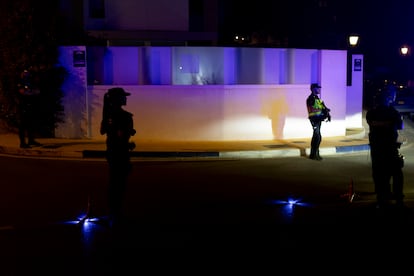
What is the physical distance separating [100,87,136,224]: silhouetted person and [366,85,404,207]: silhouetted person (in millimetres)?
3390

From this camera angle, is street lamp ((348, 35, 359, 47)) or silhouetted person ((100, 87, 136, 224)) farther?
street lamp ((348, 35, 359, 47))

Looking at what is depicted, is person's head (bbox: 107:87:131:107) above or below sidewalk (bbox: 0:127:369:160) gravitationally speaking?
above

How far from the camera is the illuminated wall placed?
17.4m

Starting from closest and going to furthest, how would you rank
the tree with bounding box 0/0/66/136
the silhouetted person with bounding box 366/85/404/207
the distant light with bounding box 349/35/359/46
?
the silhouetted person with bounding box 366/85/404/207, the tree with bounding box 0/0/66/136, the distant light with bounding box 349/35/359/46

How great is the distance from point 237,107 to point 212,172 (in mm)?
5061

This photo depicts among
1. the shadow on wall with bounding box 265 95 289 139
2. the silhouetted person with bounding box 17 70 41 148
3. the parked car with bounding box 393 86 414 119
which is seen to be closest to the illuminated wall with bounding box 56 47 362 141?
the shadow on wall with bounding box 265 95 289 139

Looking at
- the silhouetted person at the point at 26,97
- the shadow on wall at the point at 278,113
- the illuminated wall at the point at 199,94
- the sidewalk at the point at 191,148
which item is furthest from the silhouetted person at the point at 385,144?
the silhouetted person at the point at 26,97

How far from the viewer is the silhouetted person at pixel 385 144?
28.3 ft

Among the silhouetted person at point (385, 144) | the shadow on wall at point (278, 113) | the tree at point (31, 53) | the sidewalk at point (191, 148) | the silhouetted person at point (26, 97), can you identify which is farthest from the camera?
the shadow on wall at point (278, 113)

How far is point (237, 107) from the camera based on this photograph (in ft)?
57.3

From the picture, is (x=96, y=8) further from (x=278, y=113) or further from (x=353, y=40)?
(x=278, y=113)

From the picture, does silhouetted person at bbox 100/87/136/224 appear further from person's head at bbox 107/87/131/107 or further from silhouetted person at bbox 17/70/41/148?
silhouetted person at bbox 17/70/41/148

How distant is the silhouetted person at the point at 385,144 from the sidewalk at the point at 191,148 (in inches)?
254

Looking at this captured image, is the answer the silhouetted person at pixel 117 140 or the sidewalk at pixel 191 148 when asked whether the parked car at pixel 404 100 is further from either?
the silhouetted person at pixel 117 140
